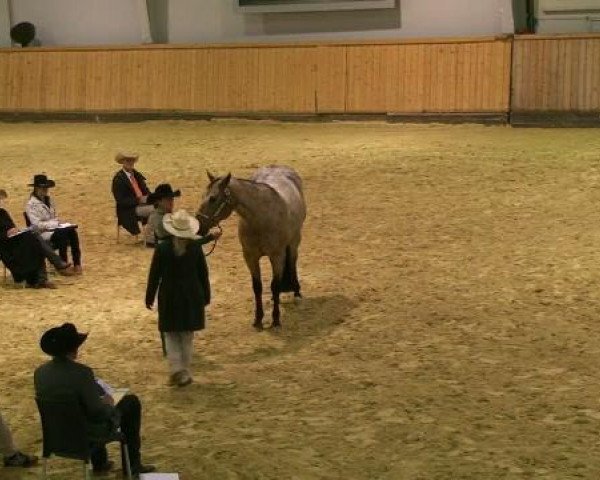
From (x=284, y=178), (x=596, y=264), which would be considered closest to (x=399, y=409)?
(x=284, y=178)

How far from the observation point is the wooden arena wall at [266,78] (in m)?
20.7

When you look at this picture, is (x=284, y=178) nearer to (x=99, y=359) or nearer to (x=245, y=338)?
(x=245, y=338)

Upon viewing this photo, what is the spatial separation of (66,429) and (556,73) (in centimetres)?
1635

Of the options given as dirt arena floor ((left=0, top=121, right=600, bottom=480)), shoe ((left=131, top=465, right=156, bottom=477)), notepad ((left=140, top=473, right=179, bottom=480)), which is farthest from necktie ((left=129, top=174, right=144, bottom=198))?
notepad ((left=140, top=473, right=179, bottom=480))

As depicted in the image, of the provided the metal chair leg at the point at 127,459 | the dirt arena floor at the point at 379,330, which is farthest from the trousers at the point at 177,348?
the metal chair leg at the point at 127,459

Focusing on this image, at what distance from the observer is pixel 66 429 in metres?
5.89

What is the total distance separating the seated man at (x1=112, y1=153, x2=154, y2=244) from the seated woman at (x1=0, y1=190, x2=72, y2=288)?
5.40 feet

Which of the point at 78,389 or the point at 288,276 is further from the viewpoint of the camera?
the point at 288,276

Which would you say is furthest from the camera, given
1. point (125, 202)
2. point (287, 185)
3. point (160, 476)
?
point (125, 202)

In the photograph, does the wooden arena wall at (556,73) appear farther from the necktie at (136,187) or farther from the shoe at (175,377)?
the shoe at (175,377)

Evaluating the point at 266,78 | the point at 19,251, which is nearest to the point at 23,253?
the point at 19,251

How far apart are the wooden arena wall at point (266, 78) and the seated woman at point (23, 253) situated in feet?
38.3

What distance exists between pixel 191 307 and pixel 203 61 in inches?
609

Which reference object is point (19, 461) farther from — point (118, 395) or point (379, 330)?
point (379, 330)
